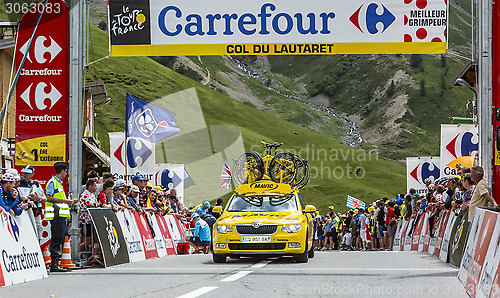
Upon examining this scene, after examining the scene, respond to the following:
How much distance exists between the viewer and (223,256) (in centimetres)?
1647

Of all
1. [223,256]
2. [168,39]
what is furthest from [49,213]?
[168,39]

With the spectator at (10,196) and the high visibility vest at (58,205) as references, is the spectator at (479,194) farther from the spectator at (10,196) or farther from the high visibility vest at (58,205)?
the spectator at (10,196)

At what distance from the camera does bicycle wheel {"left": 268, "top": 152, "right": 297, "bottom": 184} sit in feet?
68.7

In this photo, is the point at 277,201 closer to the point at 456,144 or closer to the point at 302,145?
the point at 456,144

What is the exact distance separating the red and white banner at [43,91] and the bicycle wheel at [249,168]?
621 cm

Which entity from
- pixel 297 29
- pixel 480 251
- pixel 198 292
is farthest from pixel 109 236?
pixel 480 251

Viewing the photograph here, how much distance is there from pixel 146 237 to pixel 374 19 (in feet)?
24.0

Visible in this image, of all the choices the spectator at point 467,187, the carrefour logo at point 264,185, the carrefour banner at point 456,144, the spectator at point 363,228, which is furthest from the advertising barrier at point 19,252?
the spectator at point 363,228

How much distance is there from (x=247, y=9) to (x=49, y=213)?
20.5ft

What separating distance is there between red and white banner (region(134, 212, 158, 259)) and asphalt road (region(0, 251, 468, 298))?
11.0 feet

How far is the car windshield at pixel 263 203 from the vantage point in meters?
17.5

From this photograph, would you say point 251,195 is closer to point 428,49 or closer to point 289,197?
point 289,197

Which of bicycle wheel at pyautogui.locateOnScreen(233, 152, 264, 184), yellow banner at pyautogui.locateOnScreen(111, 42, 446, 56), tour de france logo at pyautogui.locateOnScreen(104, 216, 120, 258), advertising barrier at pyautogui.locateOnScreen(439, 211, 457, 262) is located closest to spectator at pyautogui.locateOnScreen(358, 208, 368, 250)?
bicycle wheel at pyautogui.locateOnScreen(233, 152, 264, 184)

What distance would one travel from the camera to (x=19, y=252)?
11.7 metres
